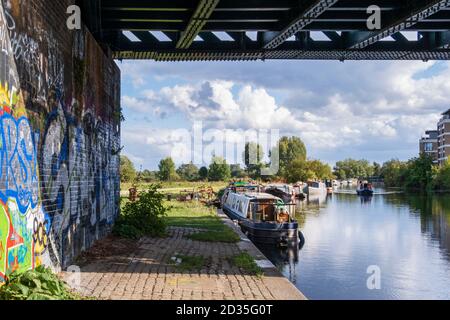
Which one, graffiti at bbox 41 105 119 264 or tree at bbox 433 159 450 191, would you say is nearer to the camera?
graffiti at bbox 41 105 119 264

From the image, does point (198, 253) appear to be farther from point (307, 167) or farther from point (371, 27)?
point (307, 167)

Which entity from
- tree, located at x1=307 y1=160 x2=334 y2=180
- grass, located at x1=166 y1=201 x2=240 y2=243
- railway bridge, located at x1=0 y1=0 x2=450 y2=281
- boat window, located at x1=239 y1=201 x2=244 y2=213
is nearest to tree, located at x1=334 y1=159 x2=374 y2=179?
tree, located at x1=307 y1=160 x2=334 y2=180

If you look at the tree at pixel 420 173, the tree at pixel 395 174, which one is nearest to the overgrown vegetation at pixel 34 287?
the tree at pixel 420 173

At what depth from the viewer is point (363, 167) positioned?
19775 centimetres

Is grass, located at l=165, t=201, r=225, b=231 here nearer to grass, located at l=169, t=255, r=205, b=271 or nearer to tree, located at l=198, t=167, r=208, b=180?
grass, located at l=169, t=255, r=205, b=271

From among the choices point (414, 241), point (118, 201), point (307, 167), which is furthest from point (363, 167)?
point (118, 201)

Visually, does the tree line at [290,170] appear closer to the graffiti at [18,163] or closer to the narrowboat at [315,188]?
the narrowboat at [315,188]

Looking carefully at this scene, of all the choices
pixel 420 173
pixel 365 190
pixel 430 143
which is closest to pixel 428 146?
pixel 430 143

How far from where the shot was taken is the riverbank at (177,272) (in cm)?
873

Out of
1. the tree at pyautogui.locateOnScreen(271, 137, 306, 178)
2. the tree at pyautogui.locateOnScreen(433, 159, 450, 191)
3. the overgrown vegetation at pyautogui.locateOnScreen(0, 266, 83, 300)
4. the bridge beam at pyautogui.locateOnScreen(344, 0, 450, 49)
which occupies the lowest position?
the overgrown vegetation at pyautogui.locateOnScreen(0, 266, 83, 300)

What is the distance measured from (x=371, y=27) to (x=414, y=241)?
19.1 m

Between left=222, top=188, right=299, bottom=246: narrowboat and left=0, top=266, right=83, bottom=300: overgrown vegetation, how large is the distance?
1664cm

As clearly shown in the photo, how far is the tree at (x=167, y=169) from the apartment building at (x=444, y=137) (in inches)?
2068

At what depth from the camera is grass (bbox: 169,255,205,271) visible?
36.8ft
